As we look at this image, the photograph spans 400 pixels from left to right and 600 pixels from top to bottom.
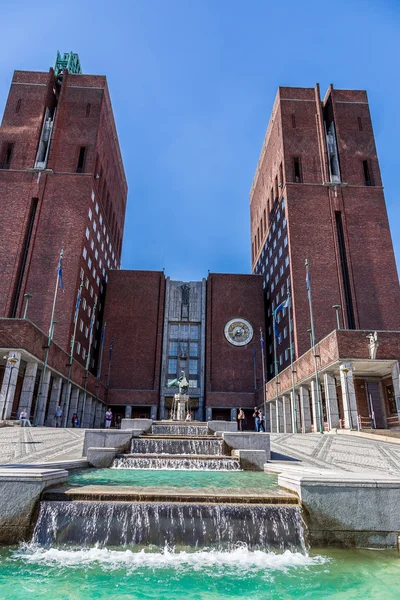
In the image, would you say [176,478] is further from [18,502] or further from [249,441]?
[18,502]

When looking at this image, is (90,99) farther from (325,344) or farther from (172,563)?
(172,563)

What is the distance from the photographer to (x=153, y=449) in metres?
16.2

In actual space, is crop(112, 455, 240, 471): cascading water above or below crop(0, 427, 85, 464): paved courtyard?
below

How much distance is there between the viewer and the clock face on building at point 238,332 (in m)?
58.0

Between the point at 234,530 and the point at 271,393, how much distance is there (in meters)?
43.3

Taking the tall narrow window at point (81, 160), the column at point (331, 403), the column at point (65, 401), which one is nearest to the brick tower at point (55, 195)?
the tall narrow window at point (81, 160)

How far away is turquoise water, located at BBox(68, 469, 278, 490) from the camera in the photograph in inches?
389

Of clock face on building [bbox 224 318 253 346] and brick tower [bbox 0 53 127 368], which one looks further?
clock face on building [bbox 224 318 253 346]

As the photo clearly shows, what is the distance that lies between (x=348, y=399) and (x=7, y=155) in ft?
163

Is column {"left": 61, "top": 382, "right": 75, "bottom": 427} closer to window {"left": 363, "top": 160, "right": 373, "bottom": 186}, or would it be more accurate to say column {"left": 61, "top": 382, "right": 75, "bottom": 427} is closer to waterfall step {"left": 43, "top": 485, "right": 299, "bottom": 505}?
waterfall step {"left": 43, "top": 485, "right": 299, "bottom": 505}

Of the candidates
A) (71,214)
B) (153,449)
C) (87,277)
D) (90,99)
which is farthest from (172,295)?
(153,449)

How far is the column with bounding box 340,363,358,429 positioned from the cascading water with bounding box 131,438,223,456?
55.5ft

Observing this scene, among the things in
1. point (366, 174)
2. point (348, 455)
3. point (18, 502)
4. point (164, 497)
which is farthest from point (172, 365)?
point (18, 502)

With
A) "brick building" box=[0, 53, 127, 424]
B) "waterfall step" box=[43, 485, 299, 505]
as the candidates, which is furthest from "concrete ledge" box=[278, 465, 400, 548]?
"brick building" box=[0, 53, 127, 424]
